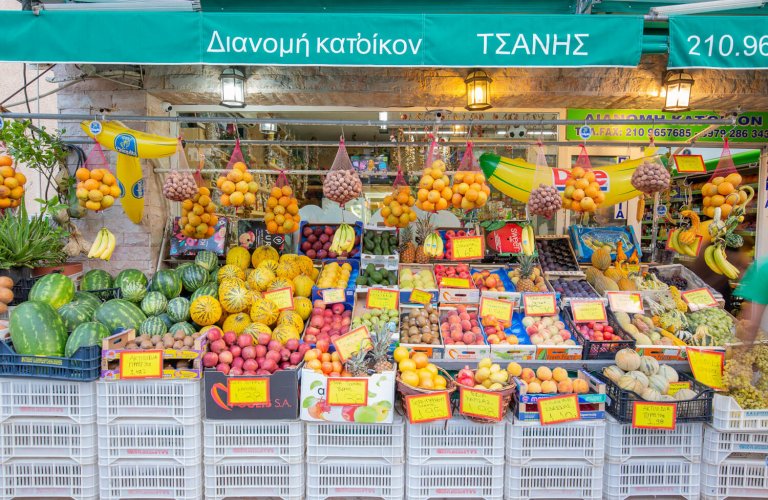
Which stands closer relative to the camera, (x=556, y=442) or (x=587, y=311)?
(x=556, y=442)

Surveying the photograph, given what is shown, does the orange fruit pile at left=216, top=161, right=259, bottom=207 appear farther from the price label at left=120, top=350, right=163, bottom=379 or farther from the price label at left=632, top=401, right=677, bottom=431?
the price label at left=632, top=401, right=677, bottom=431

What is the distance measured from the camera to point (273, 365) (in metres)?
3.28

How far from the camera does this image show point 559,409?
9.82 ft

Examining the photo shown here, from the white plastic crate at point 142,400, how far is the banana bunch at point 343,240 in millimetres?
2245

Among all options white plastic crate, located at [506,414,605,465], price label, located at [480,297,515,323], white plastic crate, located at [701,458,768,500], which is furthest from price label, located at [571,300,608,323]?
white plastic crate, located at [701,458,768,500]

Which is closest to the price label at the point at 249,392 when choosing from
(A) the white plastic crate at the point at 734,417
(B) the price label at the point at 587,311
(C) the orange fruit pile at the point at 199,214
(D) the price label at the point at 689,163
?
(C) the orange fruit pile at the point at 199,214

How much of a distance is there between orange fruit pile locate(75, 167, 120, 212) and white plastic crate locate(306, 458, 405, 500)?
2819mm

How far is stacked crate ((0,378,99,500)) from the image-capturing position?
3.10 metres

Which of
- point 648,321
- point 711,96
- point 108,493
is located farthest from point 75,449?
point 711,96

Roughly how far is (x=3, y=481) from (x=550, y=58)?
471 centimetres

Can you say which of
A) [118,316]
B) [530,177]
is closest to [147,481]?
[118,316]

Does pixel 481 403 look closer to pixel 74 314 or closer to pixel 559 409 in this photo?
pixel 559 409

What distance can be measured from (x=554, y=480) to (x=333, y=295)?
224 centimetres

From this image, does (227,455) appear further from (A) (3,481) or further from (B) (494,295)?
(B) (494,295)
